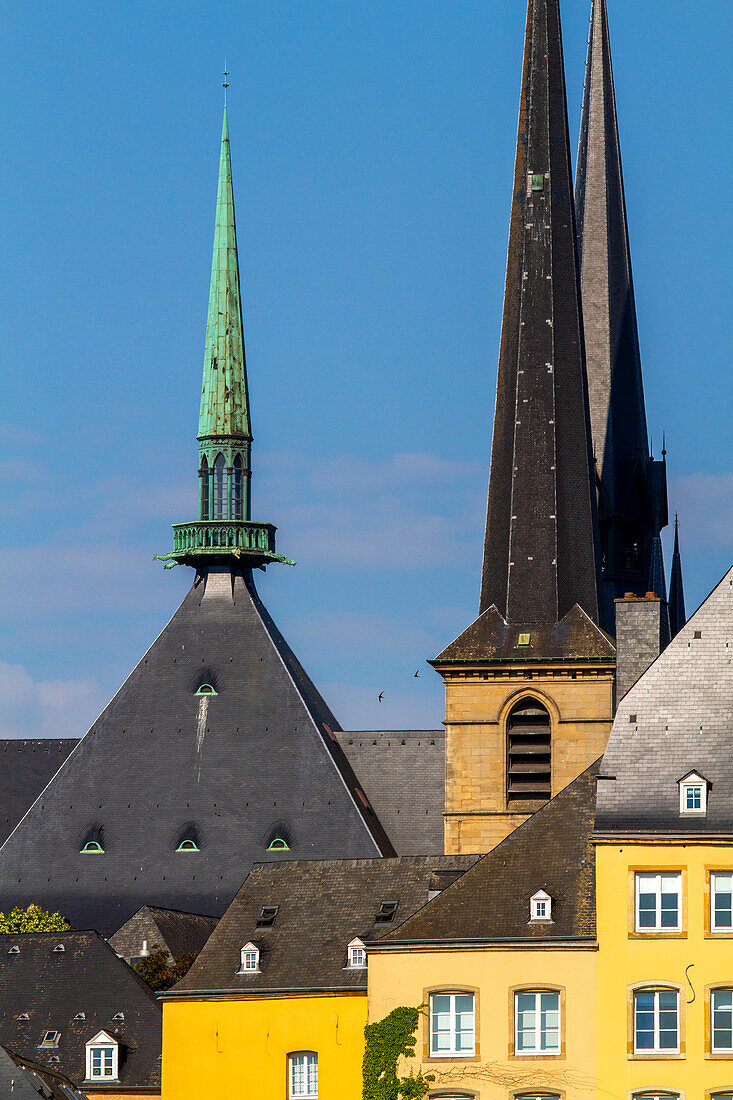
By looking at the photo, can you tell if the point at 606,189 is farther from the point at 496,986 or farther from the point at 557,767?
the point at 496,986

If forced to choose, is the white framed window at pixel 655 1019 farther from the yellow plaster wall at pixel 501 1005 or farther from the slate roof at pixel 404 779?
the slate roof at pixel 404 779

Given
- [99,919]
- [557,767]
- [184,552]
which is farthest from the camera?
[184,552]

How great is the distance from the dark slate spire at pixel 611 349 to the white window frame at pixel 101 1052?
29.7 m

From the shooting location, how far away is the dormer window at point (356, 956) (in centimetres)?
7031

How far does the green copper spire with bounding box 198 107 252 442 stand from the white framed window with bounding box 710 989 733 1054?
164 ft

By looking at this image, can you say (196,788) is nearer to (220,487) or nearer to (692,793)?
(220,487)

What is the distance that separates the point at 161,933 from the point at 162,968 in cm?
331

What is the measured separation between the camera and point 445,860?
251 feet

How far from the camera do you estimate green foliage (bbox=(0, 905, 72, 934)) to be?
3772 inches

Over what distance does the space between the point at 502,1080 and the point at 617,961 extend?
11.6 ft

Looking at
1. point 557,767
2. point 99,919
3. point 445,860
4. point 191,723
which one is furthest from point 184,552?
point 445,860

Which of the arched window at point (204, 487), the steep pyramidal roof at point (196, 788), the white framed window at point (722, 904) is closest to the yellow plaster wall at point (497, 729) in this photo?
the steep pyramidal roof at point (196, 788)

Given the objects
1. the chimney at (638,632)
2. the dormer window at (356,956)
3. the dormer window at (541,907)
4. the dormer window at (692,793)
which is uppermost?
the chimney at (638,632)

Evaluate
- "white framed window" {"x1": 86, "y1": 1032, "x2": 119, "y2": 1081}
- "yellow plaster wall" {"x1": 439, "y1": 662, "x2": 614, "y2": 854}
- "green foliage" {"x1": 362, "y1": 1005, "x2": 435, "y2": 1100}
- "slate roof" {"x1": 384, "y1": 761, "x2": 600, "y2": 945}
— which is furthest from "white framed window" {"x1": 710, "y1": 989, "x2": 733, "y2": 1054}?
"yellow plaster wall" {"x1": 439, "y1": 662, "x2": 614, "y2": 854}
